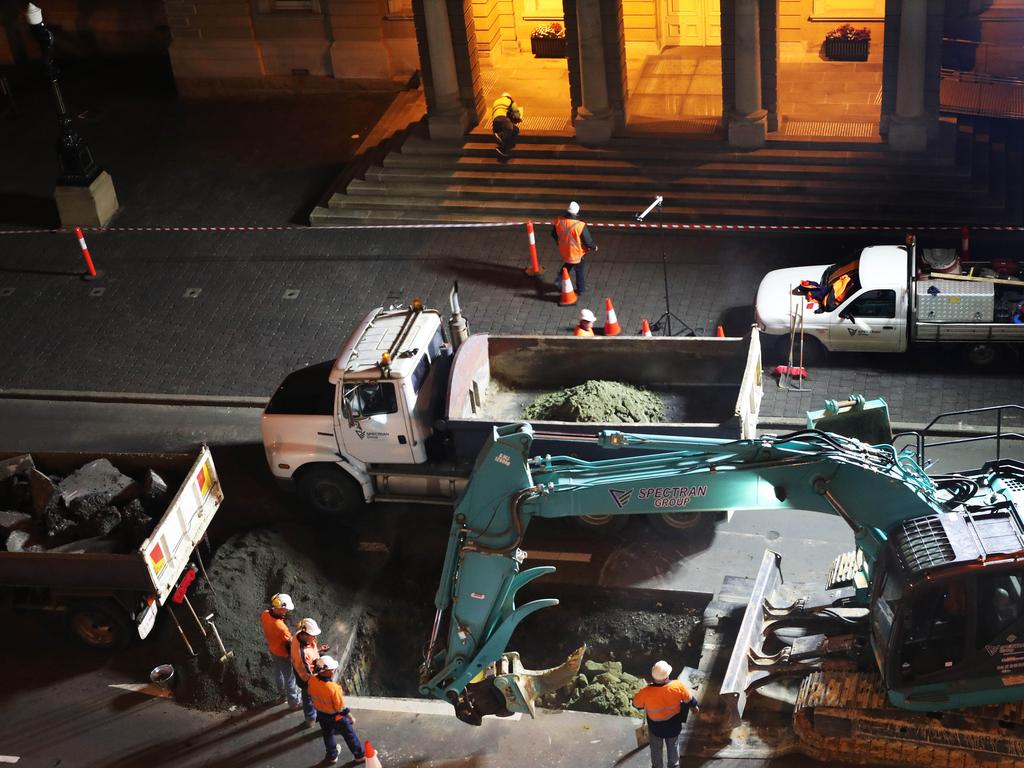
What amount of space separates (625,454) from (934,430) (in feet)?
16.5

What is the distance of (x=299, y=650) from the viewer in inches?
508

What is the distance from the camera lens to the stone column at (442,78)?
2403 cm

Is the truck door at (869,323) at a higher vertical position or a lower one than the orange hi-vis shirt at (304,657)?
lower

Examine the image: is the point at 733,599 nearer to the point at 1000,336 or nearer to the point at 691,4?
the point at 1000,336

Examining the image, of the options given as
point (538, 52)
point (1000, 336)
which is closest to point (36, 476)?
point (1000, 336)

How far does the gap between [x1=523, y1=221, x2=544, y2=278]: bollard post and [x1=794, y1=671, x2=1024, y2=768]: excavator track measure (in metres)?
10.7

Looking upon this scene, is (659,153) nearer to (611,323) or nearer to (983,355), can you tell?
(611,323)

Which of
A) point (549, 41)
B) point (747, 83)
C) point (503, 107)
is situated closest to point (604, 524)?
point (747, 83)

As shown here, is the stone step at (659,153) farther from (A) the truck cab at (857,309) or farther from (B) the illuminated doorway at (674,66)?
(A) the truck cab at (857,309)

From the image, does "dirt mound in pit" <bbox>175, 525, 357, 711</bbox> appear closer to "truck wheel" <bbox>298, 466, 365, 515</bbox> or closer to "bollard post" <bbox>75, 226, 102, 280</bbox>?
"truck wheel" <bbox>298, 466, 365, 515</bbox>

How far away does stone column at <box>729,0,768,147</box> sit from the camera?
21953 millimetres

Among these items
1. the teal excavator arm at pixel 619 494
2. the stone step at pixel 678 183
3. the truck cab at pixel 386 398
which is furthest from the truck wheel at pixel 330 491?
the stone step at pixel 678 183

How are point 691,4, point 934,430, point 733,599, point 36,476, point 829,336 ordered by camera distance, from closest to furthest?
point 733,599 → point 36,476 → point 934,430 → point 829,336 → point 691,4

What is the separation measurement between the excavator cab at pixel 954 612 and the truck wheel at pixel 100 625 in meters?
8.41
